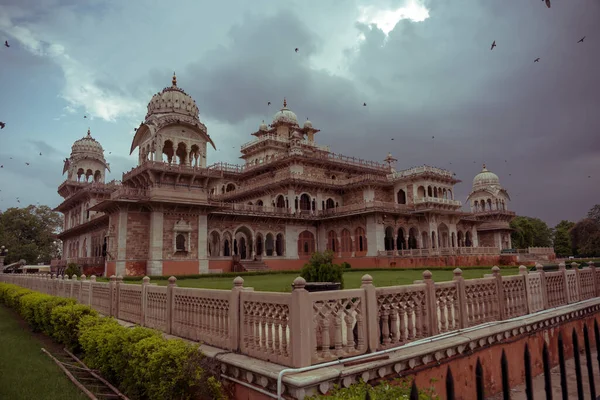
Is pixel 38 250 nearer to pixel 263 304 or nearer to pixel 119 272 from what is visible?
pixel 119 272

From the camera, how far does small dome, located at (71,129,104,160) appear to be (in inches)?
1572

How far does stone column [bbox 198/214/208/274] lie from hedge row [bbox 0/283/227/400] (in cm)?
1718

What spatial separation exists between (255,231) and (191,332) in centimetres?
2500

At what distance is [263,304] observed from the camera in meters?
4.95

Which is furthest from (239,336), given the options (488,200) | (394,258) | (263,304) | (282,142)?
(488,200)

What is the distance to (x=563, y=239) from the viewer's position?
60.9m

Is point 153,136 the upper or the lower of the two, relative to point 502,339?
upper

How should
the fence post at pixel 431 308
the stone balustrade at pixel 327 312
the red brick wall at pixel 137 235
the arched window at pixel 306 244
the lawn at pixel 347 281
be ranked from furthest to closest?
the arched window at pixel 306 244
the red brick wall at pixel 137 235
the lawn at pixel 347 281
the fence post at pixel 431 308
the stone balustrade at pixel 327 312

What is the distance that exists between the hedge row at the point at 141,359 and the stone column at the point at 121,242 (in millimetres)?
15490

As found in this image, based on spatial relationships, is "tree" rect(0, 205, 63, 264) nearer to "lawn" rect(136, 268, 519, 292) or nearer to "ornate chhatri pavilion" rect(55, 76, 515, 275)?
"ornate chhatri pavilion" rect(55, 76, 515, 275)

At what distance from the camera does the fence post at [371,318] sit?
196 inches

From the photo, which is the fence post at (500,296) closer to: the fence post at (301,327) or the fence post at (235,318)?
the fence post at (301,327)

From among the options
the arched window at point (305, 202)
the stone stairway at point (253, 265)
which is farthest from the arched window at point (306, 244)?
the stone stairway at point (253, 265)

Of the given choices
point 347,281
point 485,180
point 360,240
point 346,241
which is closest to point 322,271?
point 347,281
